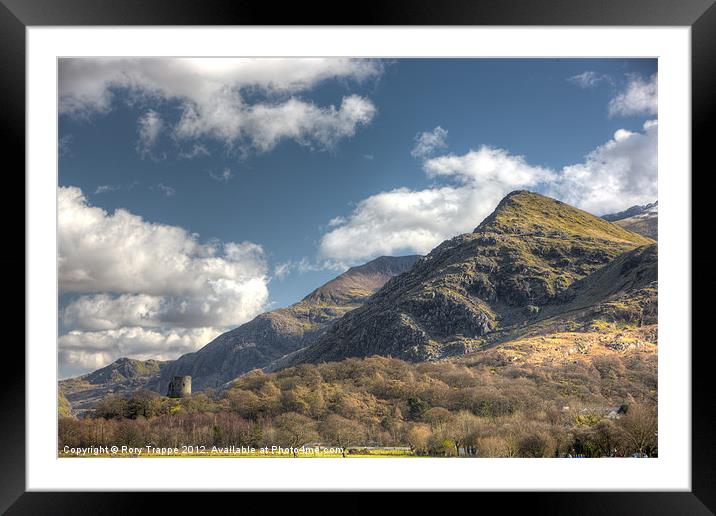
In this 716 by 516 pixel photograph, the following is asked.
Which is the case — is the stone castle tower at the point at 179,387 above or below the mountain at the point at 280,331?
below

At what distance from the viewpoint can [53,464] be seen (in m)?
3.70

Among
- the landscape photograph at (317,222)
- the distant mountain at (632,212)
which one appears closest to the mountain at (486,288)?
→ the landscape photograph at (317,222)

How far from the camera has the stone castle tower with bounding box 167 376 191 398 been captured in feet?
58.0

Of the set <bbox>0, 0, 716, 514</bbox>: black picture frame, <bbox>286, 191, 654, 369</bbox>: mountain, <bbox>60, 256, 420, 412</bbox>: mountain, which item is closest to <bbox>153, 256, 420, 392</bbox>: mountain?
<bbox>60, 256, 420, 412</bbox>: mountain

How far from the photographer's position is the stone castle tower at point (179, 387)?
696 inches

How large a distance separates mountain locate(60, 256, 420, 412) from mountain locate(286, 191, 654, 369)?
0.59 metres

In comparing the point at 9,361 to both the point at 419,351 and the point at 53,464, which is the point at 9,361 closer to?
the point at 53,464

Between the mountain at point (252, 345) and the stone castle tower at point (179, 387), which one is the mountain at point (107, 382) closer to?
the mountain at point (252, 345)

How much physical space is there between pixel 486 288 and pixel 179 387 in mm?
13762
